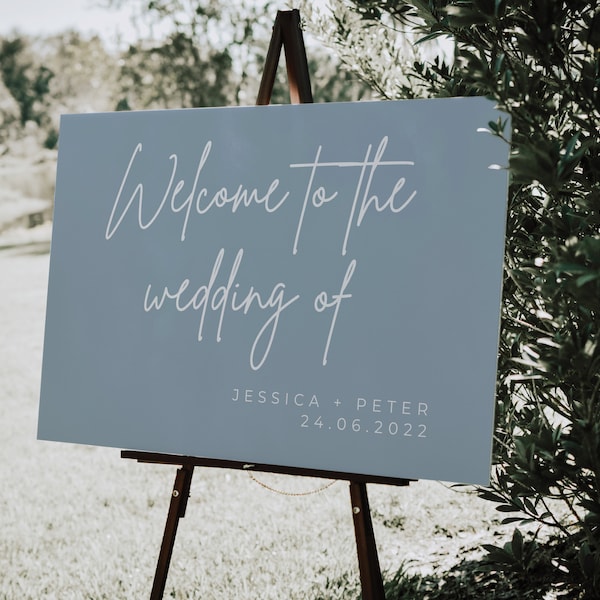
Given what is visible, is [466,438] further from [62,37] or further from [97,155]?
[62,37]

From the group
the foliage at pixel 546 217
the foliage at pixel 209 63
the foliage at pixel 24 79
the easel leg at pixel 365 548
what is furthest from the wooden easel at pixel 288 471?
the foliage at pixel 24 79

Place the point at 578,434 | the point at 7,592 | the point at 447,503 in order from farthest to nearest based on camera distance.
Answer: the point at 447,503, the point at 7,592, the point at 578,434

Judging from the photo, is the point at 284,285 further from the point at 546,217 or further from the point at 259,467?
the point at 546,217

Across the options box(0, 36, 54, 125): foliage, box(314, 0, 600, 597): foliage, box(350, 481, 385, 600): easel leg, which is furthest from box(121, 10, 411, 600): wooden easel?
box(0, 36, 54, 125): foliage

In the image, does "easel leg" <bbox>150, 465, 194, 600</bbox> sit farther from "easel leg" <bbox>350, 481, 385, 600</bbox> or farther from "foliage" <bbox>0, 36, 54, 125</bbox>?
"foliage" <bbox>0, 36, 54, 125</bbox>

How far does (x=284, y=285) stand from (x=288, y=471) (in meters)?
0.48

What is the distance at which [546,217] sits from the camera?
1726 mm

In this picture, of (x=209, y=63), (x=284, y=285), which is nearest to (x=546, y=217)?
(x=284, y=285)

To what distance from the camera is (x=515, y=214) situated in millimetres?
1901

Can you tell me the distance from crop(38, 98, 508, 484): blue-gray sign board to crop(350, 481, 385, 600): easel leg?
0.19 m

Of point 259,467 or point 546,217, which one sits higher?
point 546,217

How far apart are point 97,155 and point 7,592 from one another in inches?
63.1

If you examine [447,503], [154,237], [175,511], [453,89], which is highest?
[453,89]

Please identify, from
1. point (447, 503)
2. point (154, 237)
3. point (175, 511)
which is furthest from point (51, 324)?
point (447, 503)
